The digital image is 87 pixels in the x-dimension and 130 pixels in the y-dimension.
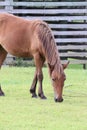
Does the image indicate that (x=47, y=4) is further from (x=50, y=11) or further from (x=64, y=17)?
(x=64, y=17)

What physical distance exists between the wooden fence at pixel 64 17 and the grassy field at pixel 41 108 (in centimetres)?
317

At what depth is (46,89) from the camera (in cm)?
1220

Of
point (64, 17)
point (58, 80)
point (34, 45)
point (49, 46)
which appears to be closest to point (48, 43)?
point (49, 46)

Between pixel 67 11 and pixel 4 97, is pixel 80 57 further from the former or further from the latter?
pixel 4 97

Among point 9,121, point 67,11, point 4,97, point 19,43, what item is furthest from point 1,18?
point 67,11

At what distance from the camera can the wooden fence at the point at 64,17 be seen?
1714cm

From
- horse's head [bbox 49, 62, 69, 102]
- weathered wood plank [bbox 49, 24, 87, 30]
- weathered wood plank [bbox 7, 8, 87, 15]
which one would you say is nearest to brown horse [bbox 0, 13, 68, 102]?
horse's head [bbox 49, 62, 69, 102]

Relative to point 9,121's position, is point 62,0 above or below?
below

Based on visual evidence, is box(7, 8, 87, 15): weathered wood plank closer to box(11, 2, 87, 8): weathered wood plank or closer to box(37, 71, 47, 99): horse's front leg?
box(11, 2, 87, 8): weathered wood plank

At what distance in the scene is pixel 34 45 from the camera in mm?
10734

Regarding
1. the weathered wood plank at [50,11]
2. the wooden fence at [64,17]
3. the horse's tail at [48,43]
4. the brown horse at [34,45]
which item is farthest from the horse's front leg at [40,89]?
the weathered wood plank at [50,11]

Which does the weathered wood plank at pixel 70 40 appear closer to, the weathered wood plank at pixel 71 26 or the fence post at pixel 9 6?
the weathered wood plank at pixel 71 26

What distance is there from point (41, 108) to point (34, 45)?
1775 millimetres

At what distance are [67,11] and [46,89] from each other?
5.46 metres
